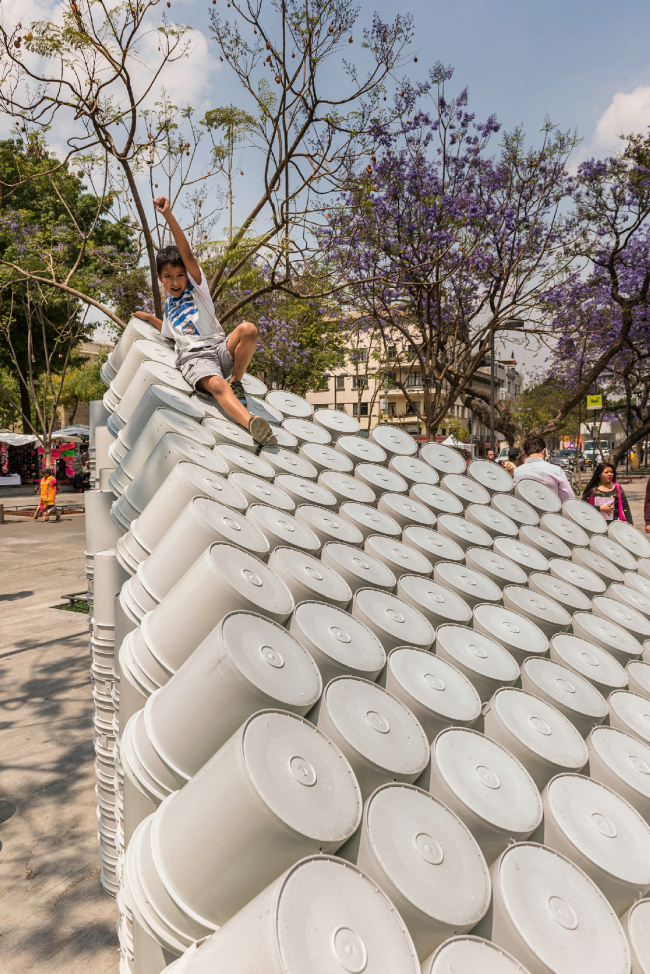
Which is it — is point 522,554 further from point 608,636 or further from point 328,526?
point 328,526

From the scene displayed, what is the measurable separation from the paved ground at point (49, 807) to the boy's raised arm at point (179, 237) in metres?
3.48

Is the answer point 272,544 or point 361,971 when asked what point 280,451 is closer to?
point 272,544

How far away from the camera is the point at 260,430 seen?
347cm

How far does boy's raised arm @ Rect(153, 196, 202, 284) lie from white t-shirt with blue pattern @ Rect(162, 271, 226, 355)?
3.5 inches

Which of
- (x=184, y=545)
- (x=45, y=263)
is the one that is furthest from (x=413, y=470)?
(x=45, y=263)

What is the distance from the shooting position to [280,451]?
3.70 metres

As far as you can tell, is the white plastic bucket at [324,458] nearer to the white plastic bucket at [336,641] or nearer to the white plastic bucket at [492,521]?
the white plastic bucket at [492,521]

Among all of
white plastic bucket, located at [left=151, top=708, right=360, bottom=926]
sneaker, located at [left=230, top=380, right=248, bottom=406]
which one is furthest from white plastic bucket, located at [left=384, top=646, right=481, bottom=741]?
sneaker, located at [left=230, top=380, right=248, bottom=406]

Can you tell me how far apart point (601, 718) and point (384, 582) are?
0.99m

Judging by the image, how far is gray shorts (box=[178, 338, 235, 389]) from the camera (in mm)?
3758

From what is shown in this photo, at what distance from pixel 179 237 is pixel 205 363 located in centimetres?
85

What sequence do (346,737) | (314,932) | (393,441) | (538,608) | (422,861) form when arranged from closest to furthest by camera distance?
1. (314,932)
2. (422,861)
3. (346,737)
4. (538,608)
5. (393,441)

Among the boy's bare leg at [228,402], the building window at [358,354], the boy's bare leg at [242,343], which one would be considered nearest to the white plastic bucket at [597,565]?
the boy's bare leg at [228,402]

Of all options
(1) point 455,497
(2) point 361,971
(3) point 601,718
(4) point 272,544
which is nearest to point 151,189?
(1) point 455,497
